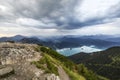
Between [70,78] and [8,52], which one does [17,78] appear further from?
[70,78]

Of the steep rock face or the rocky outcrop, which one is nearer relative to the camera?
the rocky outcrop

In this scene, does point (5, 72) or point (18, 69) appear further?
point (18, 69)

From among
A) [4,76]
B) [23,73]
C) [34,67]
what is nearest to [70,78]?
[34,67]

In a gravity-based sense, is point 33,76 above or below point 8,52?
below

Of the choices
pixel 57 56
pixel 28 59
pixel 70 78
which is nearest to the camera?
pixel 28 59

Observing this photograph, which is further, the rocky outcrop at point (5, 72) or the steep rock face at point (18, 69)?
the steep rock face at point (18, 69)

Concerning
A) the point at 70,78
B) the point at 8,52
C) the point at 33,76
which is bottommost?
the point at 70,78

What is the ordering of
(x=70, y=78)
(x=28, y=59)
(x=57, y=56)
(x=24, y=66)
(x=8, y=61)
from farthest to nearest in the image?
1. (x=57, y=56)
2. (x=70, y=78)
3. (x=28, y=59)
4. (x=8, y=61)
5. (x=24, y=66)

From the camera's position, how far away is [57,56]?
120m

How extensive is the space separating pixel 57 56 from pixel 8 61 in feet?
196

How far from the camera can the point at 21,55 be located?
68.2 m

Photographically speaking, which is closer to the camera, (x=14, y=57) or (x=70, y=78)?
(x=14, y=57)

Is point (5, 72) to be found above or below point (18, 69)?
above

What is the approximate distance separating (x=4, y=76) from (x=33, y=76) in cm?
682
